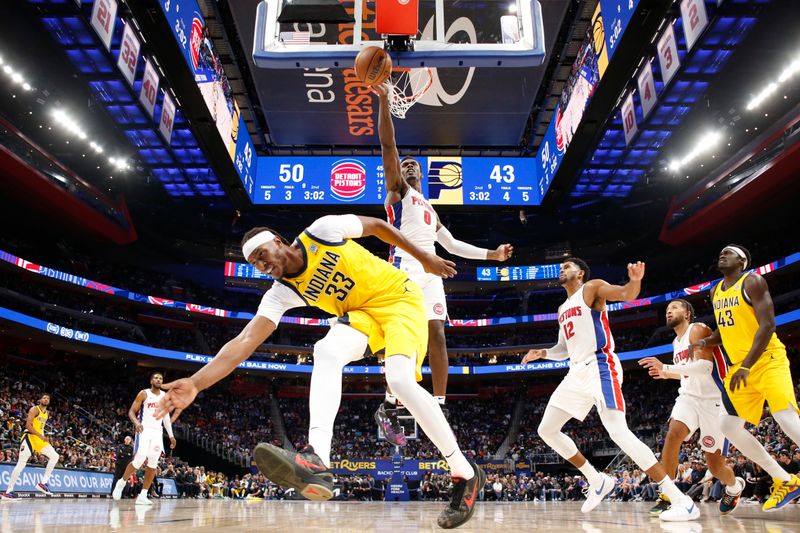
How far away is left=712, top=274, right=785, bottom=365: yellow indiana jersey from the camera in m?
5.21

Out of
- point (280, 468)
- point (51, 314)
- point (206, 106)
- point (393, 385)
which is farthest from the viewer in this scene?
point (51, 314)

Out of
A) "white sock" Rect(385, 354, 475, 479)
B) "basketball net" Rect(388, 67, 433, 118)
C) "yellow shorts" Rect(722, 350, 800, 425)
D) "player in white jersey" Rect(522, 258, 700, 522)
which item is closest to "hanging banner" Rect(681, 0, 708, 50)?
"basketball net" Rect(388, 67, 433, 118)

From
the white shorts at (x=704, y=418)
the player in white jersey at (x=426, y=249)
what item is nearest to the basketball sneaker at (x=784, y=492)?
the white shorts at (x=704, y=418)

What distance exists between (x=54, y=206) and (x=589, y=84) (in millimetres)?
21477

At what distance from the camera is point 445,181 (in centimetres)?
1567

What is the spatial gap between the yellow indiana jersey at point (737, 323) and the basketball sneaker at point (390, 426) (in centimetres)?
320

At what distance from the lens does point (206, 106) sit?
13844mm

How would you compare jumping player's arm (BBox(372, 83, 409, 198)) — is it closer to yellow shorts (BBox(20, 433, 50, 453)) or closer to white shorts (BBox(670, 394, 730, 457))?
white shorts (BBox(670, 394, 730, 457))

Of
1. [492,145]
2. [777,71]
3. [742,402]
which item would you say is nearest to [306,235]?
[742,402]

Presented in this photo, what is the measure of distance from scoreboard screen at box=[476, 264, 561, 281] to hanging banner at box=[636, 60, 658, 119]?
725 inches

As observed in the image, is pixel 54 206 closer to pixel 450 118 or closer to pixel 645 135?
pixel 450 118

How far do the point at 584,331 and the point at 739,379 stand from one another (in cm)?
127

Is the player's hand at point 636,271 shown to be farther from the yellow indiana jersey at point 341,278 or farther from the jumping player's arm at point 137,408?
the jumping player's arm at point 137,408

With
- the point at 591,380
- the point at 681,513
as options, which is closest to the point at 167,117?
the point at 591,380
